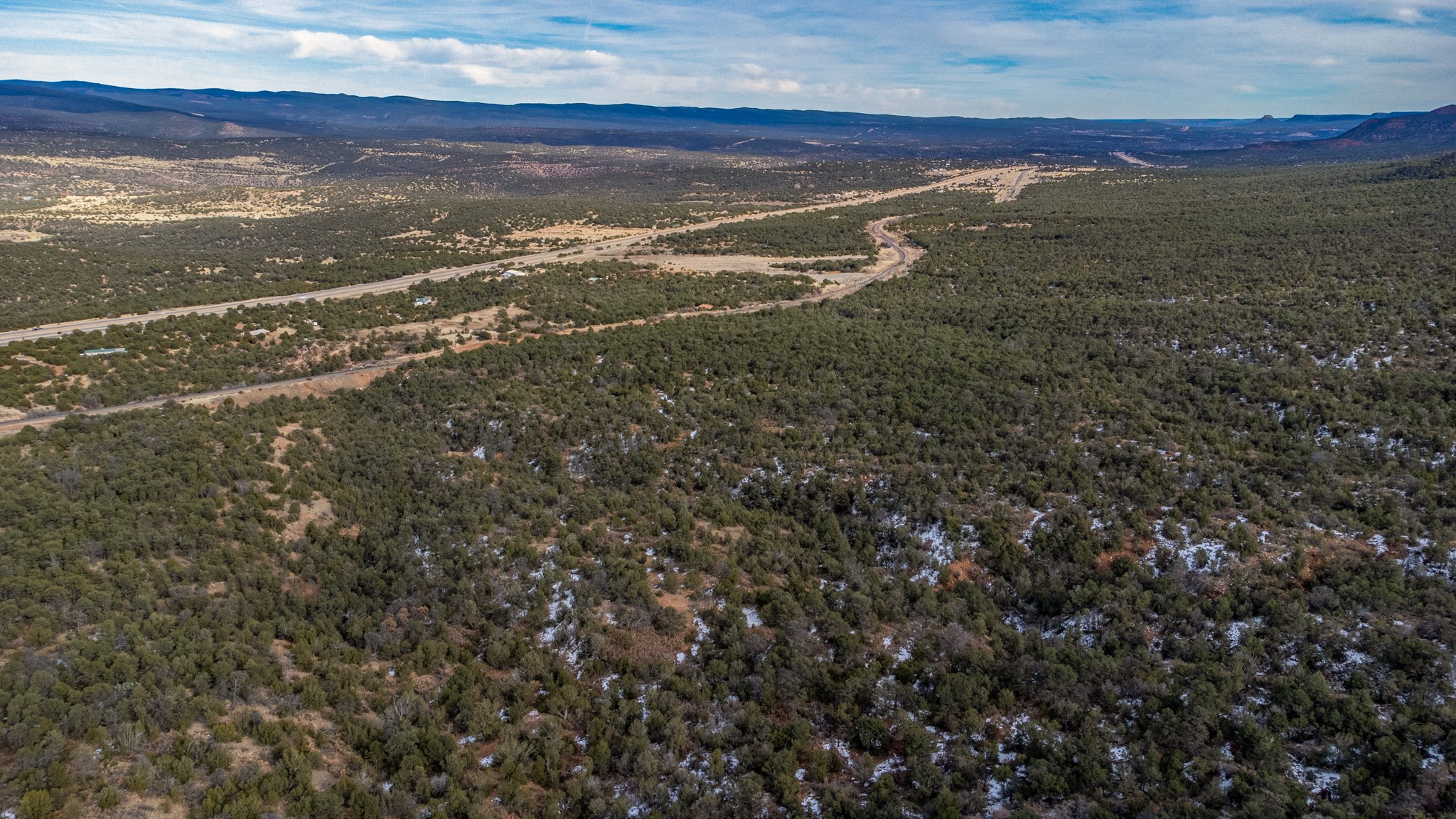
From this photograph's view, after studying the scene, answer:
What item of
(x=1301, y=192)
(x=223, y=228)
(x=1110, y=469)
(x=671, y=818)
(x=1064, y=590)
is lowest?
(x=671, y=818)

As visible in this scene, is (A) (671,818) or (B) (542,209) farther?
(B) (542,209)

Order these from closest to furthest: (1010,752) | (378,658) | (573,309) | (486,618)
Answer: (1010,752)
(378,658)
(486,618)
(573,309)

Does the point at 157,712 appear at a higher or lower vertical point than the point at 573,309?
lower

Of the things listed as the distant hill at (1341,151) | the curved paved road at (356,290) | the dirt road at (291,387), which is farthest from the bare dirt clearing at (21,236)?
the distant hill at (1341,151)

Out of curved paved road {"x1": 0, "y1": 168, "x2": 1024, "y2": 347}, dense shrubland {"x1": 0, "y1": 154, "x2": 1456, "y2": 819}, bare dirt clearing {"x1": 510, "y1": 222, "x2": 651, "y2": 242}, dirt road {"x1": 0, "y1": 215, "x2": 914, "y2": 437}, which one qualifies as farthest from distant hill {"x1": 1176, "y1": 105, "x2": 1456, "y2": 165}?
dirt road {"x1": 0, "y1": 215, "x2": 914, "y2": 437}

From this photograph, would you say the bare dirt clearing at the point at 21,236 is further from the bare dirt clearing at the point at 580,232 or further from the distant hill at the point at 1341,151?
the distant hill at the point at 1341,151

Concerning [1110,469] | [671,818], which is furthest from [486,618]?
[1110,469]

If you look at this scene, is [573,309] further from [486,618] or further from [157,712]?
[157,712]

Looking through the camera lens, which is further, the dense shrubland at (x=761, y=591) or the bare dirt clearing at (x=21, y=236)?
the bare dirt clearing at (x=21, y=236)

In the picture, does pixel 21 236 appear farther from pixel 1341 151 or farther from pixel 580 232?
pixel 1341 151
